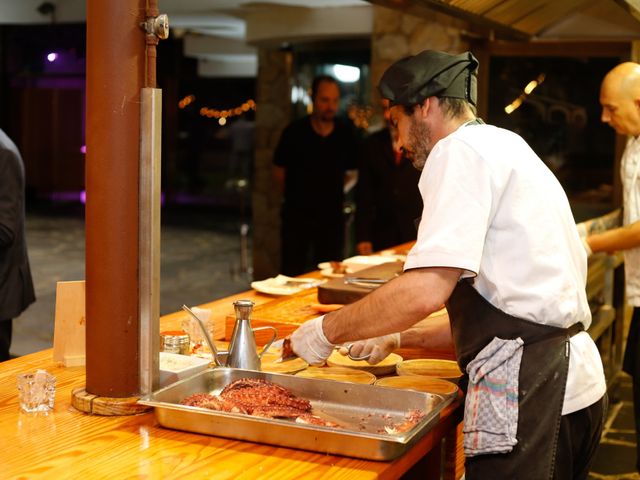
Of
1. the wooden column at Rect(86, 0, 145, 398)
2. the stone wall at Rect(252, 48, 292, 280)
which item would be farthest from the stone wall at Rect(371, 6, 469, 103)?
the wooden column at Rect(86, 0, 145, 398)

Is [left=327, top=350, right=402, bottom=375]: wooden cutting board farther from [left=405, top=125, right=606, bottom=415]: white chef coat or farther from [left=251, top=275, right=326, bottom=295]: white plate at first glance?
[left=251, top=275, right=326, bottom=295]: white plate

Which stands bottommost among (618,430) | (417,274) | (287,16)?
(618,430)

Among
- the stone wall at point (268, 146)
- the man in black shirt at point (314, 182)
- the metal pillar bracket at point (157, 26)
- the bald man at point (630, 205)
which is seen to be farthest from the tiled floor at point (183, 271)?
the metal pillar bracket at point (157, 26)

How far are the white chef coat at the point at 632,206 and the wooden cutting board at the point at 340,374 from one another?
1915 mm

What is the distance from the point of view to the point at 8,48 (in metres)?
17.1

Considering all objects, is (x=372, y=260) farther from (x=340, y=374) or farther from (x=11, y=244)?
(x=340, y=374)

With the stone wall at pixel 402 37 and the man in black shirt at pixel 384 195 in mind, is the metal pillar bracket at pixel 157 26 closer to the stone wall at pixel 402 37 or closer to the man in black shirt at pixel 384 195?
the man in black shirt at pixel 384 195

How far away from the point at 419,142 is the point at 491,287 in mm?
411

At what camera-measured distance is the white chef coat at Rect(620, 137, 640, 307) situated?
4047mm

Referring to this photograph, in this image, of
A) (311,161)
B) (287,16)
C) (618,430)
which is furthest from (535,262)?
(287,16)

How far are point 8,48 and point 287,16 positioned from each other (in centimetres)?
982

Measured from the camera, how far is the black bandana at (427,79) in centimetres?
216

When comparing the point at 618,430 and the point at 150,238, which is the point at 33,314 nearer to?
the point at 618,430

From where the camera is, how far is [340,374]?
259 centimetres
